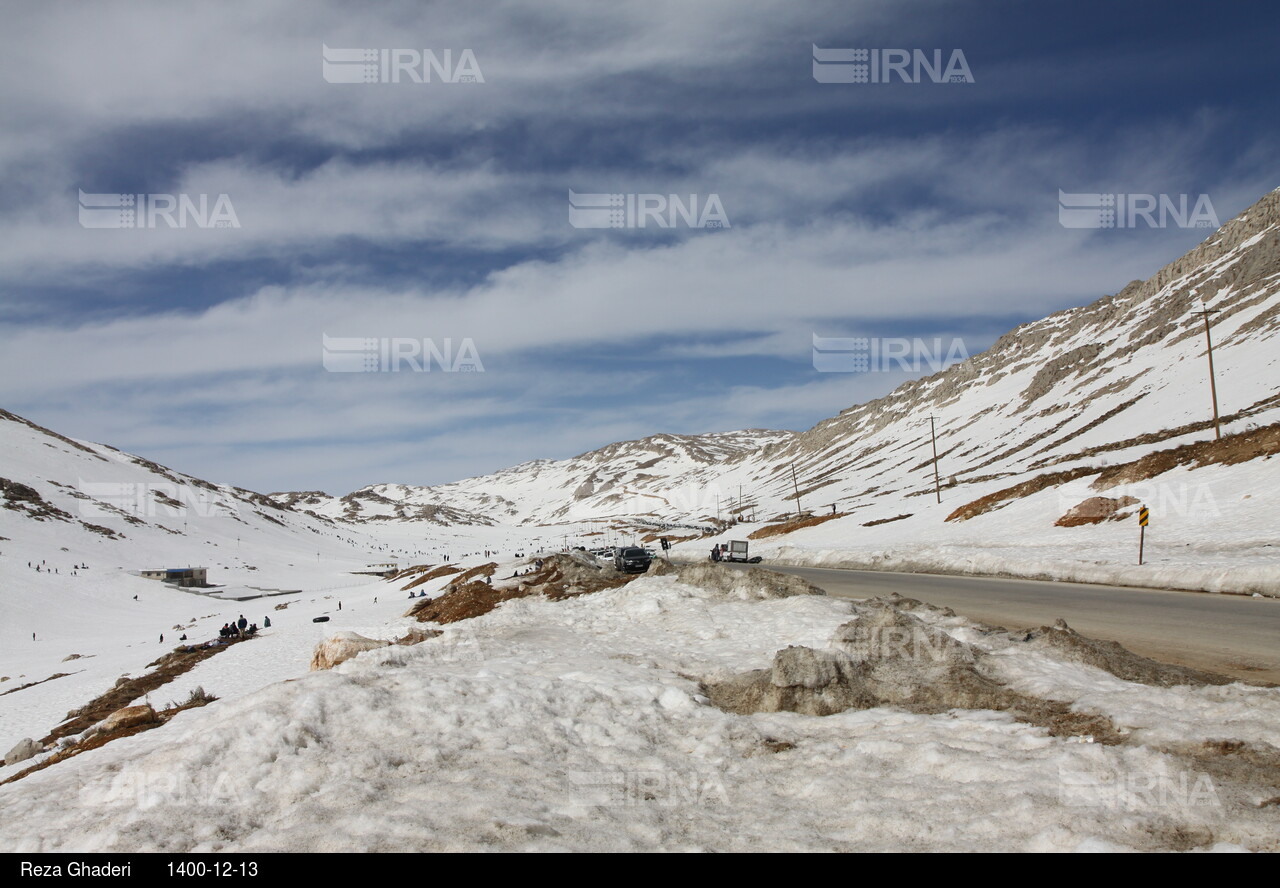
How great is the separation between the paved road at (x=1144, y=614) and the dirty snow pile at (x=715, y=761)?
10.6 ft

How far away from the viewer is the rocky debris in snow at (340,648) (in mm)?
13273

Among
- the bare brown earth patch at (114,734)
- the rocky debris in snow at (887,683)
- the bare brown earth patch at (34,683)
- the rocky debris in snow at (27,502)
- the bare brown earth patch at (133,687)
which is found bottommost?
the bare brown earth patch at (34,683)

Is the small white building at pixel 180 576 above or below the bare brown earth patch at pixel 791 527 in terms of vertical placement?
below

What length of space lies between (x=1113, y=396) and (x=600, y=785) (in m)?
140

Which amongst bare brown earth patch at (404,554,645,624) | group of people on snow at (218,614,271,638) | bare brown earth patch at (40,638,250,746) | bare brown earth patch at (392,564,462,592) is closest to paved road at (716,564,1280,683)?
bare brown earth patch at (404,554,645,624)

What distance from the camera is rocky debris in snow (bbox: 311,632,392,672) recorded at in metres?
13.3

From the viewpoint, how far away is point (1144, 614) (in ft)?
55.0

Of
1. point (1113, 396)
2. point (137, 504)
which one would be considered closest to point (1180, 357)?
point (1113, 396)

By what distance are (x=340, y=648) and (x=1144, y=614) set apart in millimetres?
18799

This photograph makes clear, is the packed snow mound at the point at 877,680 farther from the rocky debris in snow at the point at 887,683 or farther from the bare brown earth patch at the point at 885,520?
the bare brown earth patch at the point at 885,520

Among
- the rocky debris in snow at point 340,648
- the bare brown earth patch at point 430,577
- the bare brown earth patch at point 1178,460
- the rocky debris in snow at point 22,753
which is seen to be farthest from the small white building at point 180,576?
the bare brown earth patch at point 1178,460

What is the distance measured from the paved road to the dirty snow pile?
10.6ft

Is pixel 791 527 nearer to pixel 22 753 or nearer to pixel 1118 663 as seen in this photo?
pixel 1118 663

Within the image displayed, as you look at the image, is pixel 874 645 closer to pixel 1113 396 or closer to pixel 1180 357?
pixel 1113 396
